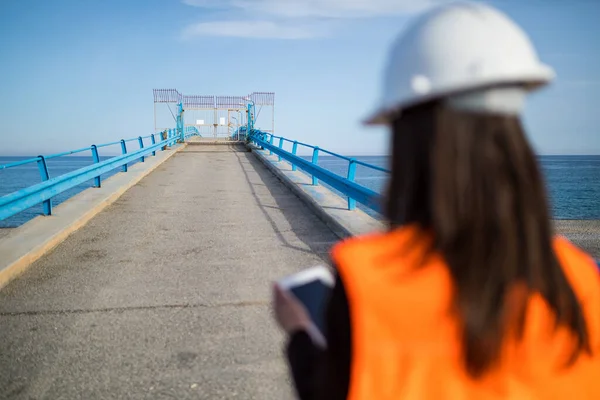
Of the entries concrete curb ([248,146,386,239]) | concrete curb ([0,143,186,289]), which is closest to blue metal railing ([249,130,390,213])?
concrete curb ([248,146,386,239])

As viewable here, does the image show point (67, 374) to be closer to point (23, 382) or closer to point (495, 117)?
point (23, 382)

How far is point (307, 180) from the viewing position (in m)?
11.9

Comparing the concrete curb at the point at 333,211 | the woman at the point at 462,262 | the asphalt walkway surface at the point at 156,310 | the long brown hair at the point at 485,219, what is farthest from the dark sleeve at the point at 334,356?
the concrete curb at the point at 333,211

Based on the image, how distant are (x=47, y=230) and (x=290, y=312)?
6140 mm

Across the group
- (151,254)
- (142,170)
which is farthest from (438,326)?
(142,170)

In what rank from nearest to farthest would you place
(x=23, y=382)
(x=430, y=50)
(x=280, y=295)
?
(x=430, y=50), (x=280, y=295), (x=23, y=382)

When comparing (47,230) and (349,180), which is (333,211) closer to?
(349,180)

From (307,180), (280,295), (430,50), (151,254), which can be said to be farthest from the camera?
(307,180)

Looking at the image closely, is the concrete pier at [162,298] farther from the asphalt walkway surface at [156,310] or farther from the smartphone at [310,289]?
the smartphone at [310,289]

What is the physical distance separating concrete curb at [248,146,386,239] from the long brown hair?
11.5 feet

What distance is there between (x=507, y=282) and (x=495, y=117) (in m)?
0.37

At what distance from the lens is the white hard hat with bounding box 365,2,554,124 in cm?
105

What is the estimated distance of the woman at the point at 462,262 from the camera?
0.98 metres

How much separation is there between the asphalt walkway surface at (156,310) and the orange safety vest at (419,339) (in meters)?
2.11
